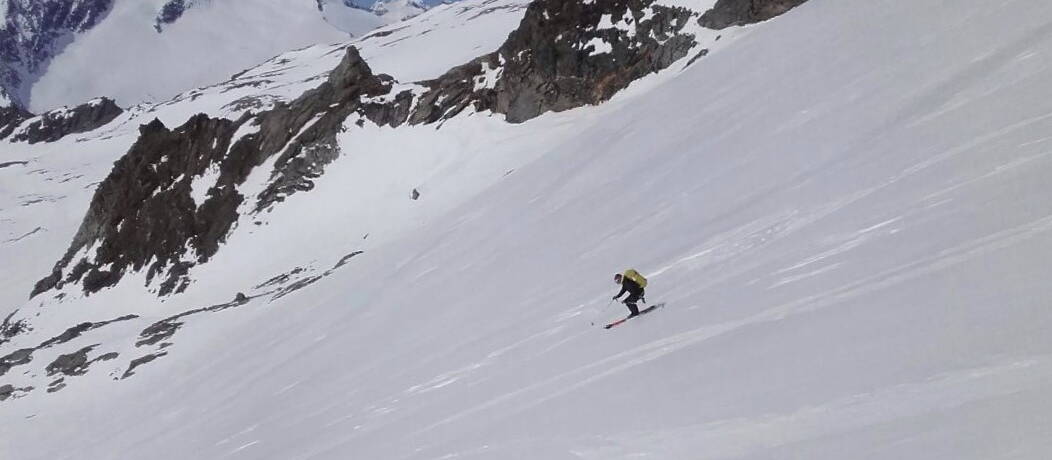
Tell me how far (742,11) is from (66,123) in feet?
573

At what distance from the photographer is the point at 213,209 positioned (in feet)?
167

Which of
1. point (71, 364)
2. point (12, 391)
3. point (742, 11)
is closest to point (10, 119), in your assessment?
point (12, 391)

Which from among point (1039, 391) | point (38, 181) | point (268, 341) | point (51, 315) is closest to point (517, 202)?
point (268, 341)

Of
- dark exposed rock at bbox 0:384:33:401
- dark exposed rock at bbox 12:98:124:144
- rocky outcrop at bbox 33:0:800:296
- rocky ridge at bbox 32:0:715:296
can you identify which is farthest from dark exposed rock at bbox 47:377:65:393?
dark exposed rock at bbox 12:98:124:144

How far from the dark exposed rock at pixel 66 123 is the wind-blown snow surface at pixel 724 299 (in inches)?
6073

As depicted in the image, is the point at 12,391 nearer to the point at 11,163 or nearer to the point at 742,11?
the point at 742,11

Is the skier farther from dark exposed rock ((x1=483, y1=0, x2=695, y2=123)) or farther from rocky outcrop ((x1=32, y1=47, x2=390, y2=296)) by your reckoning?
rocky outcrop ((x1=32, y1=47, x2=390, y2=296))

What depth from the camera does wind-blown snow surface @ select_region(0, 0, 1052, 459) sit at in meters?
6.62

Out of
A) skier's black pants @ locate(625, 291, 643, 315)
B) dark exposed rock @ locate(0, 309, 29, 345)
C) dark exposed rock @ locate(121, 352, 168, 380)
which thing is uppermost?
dark exposed rock @ locate(0, 309, 29, 345)

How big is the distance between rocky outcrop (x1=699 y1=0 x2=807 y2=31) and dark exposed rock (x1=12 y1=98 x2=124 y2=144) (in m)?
166

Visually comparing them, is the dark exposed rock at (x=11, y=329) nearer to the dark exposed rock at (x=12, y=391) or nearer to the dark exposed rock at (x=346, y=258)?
the dark exposed rock at (x=12, y=391)

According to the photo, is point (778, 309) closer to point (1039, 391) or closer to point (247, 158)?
point (1039, 391)

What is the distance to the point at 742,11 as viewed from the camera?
33.8 m

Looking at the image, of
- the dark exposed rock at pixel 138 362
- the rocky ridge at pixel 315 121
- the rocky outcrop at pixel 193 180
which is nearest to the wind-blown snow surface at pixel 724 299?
the dark exposed rock at pixel 138 362
